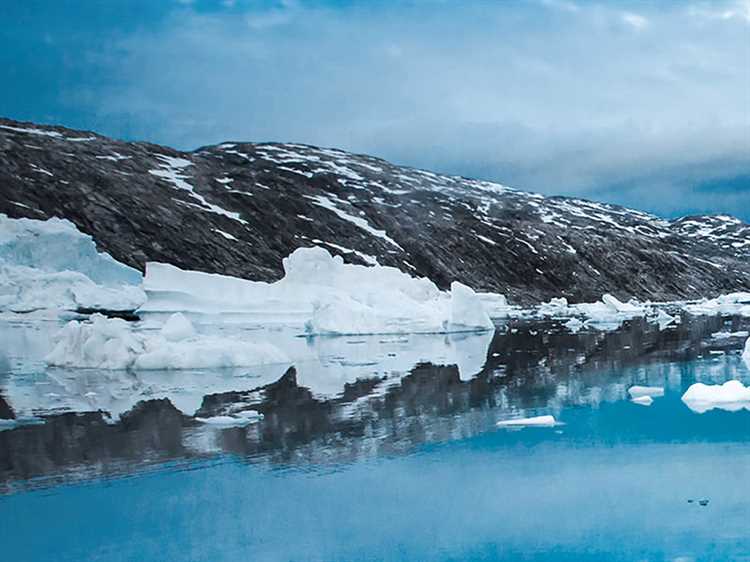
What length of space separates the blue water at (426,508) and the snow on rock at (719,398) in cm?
225

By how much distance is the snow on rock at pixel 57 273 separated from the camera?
33.3 metres

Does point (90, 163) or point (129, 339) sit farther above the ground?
point (90, 163)

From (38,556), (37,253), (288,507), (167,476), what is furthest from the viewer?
(37,253)

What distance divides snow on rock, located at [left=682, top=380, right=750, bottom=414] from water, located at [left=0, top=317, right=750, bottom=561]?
1.25 feet

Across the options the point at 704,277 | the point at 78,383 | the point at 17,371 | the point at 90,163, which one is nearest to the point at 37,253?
the point at 17,371

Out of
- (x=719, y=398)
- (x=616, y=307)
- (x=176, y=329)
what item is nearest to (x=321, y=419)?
(x=719, y=398)

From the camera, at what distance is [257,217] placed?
222 feet

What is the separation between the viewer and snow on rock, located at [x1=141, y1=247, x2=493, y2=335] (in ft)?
94.6

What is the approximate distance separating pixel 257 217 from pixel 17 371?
2017 inches

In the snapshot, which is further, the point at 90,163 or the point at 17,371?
the point at 90,163

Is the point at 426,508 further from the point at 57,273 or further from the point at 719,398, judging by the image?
the point at 57,273

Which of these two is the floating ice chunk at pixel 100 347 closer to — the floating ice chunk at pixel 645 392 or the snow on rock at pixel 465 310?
the floating ice chunk at pixel 645 392

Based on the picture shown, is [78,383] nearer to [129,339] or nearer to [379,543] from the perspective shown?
[129,339]

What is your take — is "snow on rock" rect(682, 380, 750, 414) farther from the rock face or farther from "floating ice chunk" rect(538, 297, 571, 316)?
the rock face
